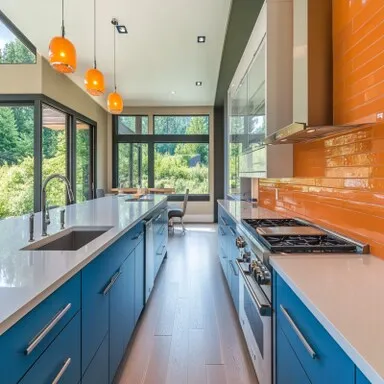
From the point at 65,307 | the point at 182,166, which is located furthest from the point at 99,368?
the point at 182,166

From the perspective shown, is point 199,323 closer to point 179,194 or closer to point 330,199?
point 330,199

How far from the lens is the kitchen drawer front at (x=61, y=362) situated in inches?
36.2

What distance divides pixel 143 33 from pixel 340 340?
183 inches

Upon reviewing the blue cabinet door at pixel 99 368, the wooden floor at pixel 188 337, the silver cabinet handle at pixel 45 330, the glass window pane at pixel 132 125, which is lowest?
the wooden floor at pixel 188 337

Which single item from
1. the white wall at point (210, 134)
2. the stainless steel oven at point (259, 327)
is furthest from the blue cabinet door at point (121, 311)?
the white wall at point (210, 134)

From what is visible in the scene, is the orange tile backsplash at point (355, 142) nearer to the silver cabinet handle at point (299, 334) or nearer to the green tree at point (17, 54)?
the silver cabinet handle at point (299, 334)

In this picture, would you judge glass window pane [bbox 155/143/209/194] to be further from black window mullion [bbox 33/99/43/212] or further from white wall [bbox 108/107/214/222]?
black window mullion [bbox 33/99/43/212]

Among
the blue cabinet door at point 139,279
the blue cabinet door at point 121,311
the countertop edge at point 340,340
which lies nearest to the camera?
the countertop edge at point 340,340

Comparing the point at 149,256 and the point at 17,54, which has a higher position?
the point at 17,54

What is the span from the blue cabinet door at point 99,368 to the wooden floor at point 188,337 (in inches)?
16.0

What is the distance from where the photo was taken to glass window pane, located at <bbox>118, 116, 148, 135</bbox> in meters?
8.65

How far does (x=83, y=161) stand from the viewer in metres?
7.14

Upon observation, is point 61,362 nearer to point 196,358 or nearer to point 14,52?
point 196,358

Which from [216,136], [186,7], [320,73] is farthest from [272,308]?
[216,136]
